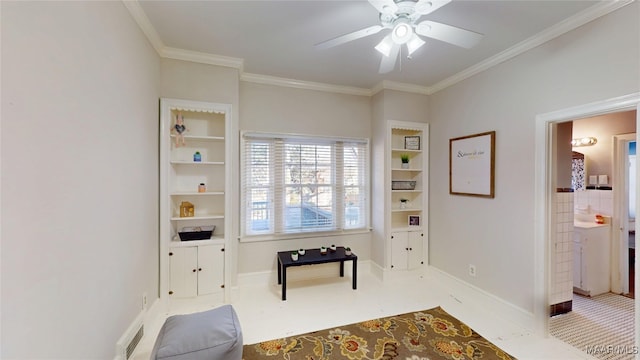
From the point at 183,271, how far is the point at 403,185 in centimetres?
300

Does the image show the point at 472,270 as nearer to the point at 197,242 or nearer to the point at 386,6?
the point at 386,6

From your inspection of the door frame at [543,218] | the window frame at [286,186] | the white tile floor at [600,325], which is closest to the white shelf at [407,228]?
the window frame at [286,186]

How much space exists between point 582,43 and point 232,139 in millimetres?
3256

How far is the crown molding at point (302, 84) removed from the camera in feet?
10.7

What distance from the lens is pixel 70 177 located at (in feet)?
4.41

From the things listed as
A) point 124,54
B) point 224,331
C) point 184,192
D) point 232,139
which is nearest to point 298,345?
point 224,331

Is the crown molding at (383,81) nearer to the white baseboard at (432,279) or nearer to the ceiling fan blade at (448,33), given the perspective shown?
the ceiling fan blade at (448,33)

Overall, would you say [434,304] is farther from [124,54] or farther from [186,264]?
[124,54]

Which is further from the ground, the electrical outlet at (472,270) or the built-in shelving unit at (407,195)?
the built-in shelving unit at (407,195)

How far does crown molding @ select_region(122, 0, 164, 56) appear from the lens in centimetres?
190

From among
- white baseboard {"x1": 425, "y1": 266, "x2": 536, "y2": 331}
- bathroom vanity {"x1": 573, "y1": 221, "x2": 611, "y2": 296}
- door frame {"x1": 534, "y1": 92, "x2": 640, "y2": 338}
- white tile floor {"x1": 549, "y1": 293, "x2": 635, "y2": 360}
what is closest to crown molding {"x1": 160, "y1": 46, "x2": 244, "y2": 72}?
door frame {"x1": 534, "y1": 92, "x2": 640, "y2": 338}

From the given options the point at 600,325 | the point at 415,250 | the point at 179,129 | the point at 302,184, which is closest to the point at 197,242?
the point at 179,129

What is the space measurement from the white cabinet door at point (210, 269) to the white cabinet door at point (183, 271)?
5 centimetres

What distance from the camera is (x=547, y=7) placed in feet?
6.32
